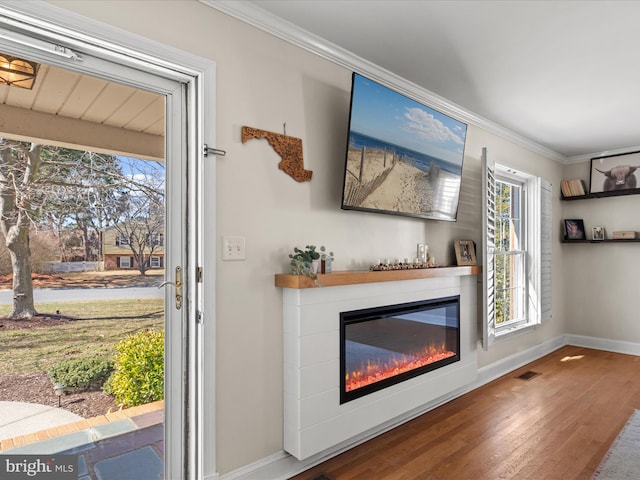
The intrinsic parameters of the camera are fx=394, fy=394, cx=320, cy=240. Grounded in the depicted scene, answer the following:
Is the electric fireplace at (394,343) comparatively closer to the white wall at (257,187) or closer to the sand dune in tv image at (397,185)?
the white wall at (257,187)

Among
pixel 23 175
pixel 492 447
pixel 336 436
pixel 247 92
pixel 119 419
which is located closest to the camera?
pixel 23 175

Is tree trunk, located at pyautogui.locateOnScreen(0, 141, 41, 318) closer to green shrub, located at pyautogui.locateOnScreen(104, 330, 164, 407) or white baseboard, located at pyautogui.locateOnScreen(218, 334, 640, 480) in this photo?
green shrub, located at pyautogui.locateOnScreen(104, 330, 164, 407)

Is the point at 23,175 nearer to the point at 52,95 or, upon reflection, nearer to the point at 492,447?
the point at 52,95

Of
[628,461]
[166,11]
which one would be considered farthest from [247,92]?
[628,461]

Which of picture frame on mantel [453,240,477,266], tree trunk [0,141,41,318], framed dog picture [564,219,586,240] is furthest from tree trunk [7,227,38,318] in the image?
framed dog picture [564,219,586,240]

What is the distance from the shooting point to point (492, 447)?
251cm

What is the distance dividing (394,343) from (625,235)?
3969mm

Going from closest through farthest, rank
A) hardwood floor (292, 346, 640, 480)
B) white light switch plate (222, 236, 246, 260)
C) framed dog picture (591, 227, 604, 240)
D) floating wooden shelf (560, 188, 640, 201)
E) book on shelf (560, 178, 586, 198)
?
1. white light switch plate (222, 236, 246, 260)
2. hardwood floor (292, 346, 640, 480)
3. floating wooden shelf (560, 188, 640, 201)
4. framed dog picture (591, 227, 604, 240)
5. book on shelf (560, 178, 586, 198)

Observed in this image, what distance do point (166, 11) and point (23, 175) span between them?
3.10 ft

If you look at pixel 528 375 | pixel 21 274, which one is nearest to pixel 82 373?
pixel 21 274

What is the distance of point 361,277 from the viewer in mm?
2361

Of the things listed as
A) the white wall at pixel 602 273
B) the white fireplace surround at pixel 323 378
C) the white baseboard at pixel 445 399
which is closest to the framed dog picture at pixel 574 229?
the white wall at pixel 602 273

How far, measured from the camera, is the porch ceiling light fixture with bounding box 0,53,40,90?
1.48 metres

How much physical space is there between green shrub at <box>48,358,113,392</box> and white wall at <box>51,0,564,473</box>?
0.45 meters
